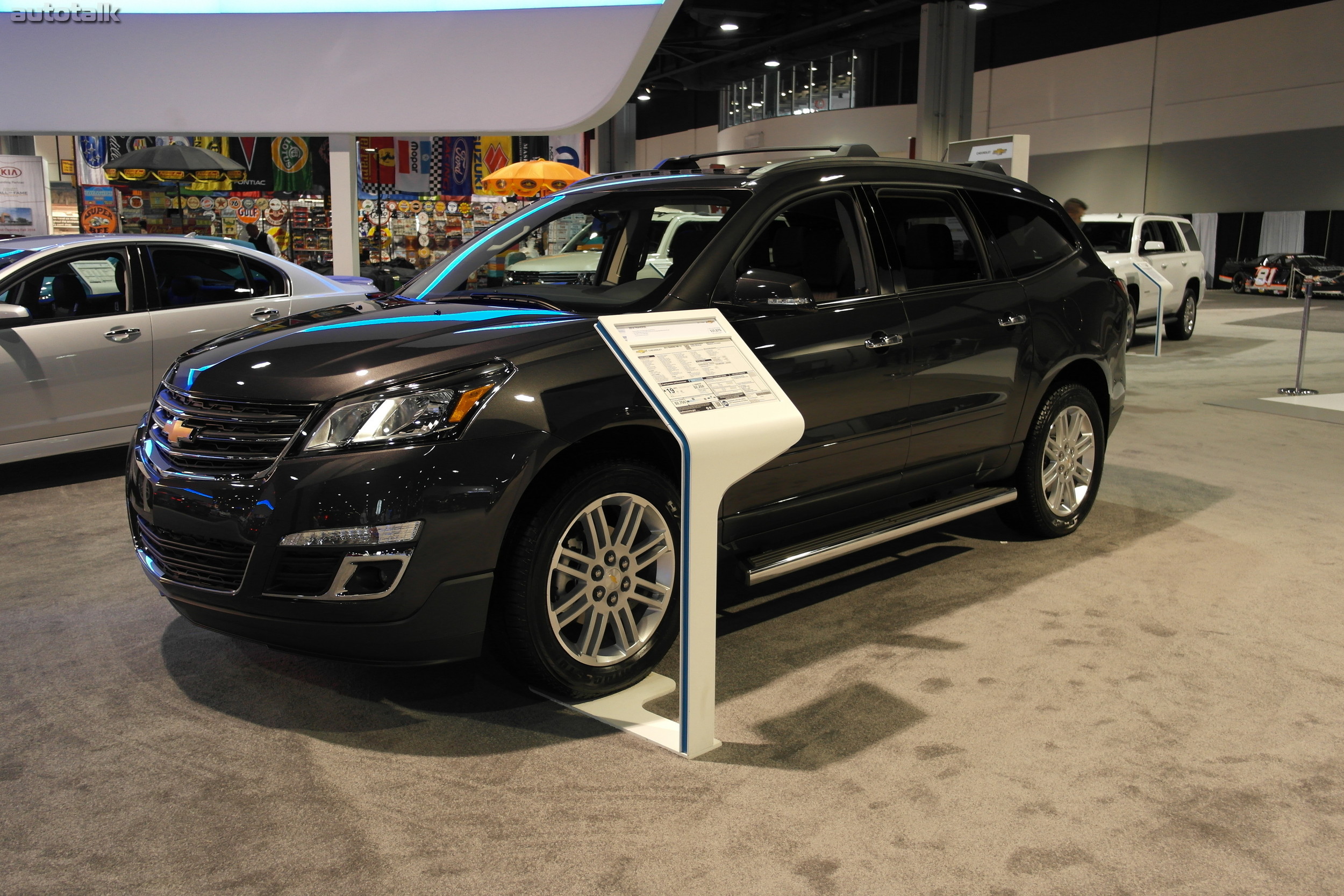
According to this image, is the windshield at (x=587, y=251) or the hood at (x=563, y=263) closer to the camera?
the windshield at (x=587, y=251)

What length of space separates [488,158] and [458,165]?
40 cm

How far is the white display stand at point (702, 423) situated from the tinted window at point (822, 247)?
931 mm

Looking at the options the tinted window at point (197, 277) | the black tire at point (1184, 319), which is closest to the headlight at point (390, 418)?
the tinted window at point (197, 277)

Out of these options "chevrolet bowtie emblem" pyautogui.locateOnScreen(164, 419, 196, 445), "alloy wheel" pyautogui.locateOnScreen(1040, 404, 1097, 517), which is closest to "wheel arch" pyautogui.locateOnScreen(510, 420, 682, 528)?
"chevrolet bowtie emblem" pyautogui.locateOnScreen(164, 419, 196, 445)

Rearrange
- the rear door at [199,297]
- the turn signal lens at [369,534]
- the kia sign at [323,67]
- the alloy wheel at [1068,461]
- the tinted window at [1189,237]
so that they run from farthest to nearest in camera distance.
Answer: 1. the tinted window at [1189,237]
2. the kia sign at [323,67]
3. the rear door at [199,297]
4. the alloy wheel at [1068,461]
5. the turn signal lens at [369,534]

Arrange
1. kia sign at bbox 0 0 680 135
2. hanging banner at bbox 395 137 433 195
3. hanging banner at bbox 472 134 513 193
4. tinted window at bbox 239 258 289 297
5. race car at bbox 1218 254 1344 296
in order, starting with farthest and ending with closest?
race car at bbox 1218 254 1344 296, hanging banner at bbox 472 134 513 193, hanging banner at bbox 395 137 433 195, kia sign at bbox 0 0 680 135, tinted window at bbox 239 258 289 297

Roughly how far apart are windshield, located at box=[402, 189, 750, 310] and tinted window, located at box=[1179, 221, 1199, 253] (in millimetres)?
12164

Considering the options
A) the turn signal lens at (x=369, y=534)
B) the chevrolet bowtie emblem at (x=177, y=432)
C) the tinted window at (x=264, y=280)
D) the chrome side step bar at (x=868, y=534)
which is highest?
the tinted window at (x=264, y=280)

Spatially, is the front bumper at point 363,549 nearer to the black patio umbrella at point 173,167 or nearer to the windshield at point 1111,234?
the black patio umbrella at point 173,167

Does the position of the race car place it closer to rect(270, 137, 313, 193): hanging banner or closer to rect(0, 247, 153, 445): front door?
rect(270, 137, 313, 193): hanging banner

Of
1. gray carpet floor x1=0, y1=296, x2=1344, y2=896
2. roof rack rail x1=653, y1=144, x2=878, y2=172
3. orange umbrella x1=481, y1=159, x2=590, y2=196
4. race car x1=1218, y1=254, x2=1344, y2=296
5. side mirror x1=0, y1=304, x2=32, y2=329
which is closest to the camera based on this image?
gray carpet floor x1=0, y1=296, x2=1344, y2=896

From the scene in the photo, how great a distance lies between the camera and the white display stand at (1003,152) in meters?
13.0

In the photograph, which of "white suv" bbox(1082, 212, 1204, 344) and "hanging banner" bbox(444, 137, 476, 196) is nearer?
"white suv" bbox(1082, 212, 1204, 344)

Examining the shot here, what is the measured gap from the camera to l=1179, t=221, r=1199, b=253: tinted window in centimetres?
1406
